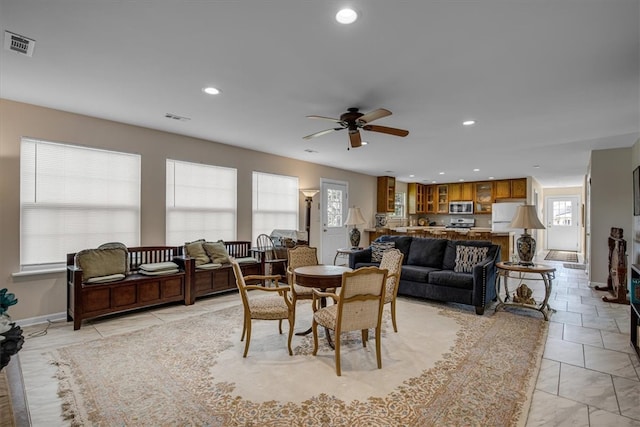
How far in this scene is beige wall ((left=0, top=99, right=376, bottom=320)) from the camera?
3480 mm

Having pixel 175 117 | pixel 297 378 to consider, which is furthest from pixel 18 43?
pixel 297 378

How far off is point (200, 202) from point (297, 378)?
3590 millimetres

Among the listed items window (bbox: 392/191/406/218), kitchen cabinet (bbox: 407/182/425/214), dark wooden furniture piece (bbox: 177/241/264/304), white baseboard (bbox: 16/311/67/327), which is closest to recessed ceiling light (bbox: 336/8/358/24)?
dark wooden furniture piece (bbox: 177/241/264/304)

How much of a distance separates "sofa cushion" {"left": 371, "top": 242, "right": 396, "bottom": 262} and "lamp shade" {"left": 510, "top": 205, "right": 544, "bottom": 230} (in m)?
1.83

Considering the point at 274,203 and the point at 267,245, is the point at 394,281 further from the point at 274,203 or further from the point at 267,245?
the point at 274,203

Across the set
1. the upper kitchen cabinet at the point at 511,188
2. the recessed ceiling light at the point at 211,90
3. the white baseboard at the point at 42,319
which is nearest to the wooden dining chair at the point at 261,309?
the recessed ceiling light at the point at 211,90

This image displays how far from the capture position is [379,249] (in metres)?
5.36

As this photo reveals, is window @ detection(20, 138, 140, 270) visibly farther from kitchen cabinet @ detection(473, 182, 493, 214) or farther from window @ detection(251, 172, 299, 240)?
kitchen cabinet @ detection(473, 182, 493, 214)

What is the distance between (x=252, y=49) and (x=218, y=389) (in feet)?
8.14

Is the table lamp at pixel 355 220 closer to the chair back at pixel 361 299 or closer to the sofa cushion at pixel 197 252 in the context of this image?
the sofa cushion at pixel 197 252

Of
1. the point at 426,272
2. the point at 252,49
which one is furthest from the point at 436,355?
the point at 252,49

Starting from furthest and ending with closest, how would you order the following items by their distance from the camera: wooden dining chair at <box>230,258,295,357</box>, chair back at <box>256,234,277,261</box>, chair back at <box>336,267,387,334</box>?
chair back at <box>256,234,277,261</box>, wooden dining chair at <box>230,258,295,357</box>, chair back at <box>336,267,387,334</box>

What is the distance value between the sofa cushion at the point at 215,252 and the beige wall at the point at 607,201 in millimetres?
6343

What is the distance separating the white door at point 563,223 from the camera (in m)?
11.5
